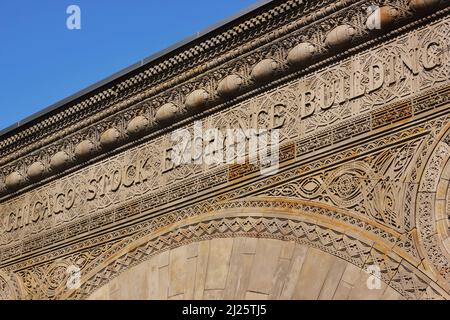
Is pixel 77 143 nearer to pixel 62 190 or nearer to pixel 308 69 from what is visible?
pixel 62 190

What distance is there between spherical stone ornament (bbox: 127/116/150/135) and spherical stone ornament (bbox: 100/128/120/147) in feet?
0.28

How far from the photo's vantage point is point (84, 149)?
16.9 feet

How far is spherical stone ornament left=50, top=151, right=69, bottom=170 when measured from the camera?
5.24 metres

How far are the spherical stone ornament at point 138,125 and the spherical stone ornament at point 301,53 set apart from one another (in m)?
0.85

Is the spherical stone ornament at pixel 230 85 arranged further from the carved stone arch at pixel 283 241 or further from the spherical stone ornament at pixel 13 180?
the spherical stone ornament at pixel 13 180

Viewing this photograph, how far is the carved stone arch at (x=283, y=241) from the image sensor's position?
3.69 meters

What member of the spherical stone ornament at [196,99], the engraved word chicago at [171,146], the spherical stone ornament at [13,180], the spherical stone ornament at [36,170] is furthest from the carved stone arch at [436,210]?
the spherical stone ornament at [13,180]

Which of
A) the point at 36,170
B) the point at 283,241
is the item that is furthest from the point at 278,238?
the point at 36,170

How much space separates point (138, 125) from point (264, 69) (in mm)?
764

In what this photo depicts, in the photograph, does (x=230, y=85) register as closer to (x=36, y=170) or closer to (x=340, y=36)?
(x=340, y=36)

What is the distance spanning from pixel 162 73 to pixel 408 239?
5.37 feet

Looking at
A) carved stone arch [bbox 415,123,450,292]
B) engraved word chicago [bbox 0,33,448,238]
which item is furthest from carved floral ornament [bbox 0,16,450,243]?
carved stone arch [bbox 415,123,450,292]

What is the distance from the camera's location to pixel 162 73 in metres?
4.88

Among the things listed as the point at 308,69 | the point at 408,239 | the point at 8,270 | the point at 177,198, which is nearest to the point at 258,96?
the point at 308,69
